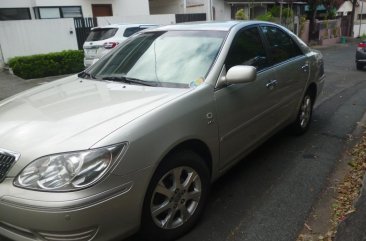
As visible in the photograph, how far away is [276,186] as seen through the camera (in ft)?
12.8

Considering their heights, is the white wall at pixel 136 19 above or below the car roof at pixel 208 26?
below

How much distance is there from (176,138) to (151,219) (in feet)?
1.96

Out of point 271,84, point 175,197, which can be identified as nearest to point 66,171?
point 175,197

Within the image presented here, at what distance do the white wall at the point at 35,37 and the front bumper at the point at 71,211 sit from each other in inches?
495

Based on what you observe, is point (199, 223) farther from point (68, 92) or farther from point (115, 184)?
point (68, 92)

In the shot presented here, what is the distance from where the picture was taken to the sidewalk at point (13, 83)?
33.1 feet

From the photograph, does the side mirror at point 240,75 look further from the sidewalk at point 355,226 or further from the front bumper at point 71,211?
the sidewalk at point 355,226

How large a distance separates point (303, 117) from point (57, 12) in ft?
45.4

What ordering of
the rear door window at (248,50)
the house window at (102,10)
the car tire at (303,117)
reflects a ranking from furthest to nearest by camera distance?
the house window at (102,10)
the car tire at (303,117)
the rear door window at (248,50)

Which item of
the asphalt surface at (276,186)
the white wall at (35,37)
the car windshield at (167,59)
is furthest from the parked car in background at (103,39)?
the car windshield at (167,59)

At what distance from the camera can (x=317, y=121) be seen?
6188 millimetres

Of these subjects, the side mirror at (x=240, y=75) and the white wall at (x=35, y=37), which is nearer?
the side mirror at (x=240, y=75)

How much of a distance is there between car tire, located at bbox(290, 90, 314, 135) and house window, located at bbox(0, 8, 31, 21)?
43.5 feet

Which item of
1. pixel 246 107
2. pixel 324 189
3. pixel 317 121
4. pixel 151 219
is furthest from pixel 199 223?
pixel 317 121
